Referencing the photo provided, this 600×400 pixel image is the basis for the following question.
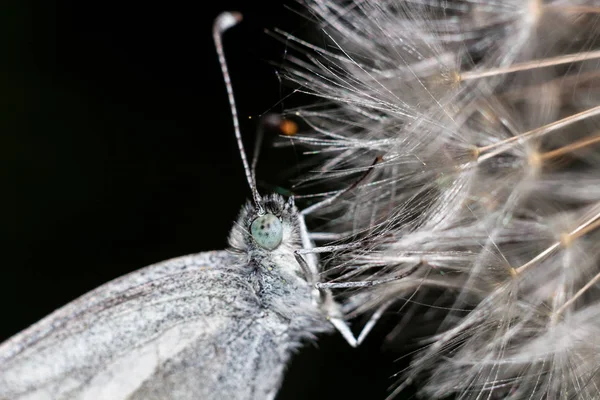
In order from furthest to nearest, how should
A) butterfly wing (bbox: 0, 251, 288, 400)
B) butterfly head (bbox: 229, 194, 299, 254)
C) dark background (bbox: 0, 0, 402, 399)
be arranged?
dark background (bbox: 0, 0, 402, 399), butterfly head (bbox: 229, 194, 299, 254), butterfly wing (bbox: 0, 251, 288, 400)

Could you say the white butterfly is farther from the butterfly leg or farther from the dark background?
the dark background

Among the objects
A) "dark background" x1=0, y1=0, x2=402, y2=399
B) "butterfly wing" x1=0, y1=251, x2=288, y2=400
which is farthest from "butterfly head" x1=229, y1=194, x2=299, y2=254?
"dark background" x1=0, y1=0, x2=402, y2=399

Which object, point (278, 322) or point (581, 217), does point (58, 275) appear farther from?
point (581, 217)

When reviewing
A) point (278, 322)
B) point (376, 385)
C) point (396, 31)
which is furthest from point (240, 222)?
point (376, 385)

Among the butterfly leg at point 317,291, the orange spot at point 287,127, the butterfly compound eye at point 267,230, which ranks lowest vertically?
the butterfly leg at point 317,291

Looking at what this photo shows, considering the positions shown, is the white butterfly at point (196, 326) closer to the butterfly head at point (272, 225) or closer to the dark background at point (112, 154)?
the butterfly head at point (272, 225)

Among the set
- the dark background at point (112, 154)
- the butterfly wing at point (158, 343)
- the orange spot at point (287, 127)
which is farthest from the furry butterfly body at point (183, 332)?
the dark background at point (112, 154)

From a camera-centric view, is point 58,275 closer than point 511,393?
No
